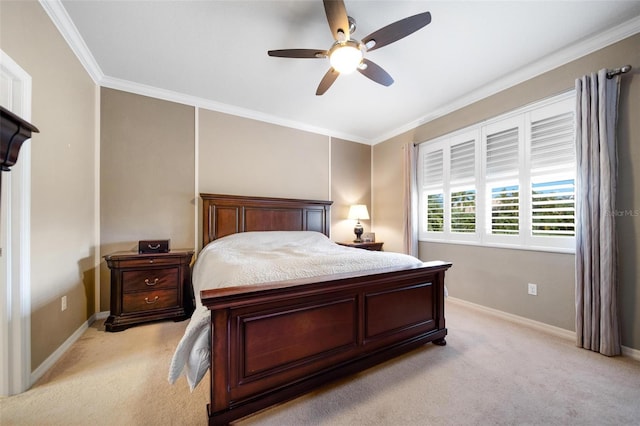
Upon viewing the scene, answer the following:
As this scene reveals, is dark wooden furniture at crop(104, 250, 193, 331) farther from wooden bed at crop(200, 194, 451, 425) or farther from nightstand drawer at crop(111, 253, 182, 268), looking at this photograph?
wooden bed at crop(200, 194, 451, 425)

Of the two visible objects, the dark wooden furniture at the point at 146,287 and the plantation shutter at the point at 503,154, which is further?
the plantation shutter at the point at 503,154

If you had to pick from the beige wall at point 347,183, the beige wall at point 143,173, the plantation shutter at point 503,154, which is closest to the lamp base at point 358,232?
the beige wall at point 347,183

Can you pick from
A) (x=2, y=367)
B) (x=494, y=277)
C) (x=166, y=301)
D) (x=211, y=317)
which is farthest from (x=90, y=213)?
(x=494, y=277)

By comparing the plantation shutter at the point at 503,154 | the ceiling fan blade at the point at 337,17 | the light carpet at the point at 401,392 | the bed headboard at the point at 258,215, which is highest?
the ceiling fan blade at the point at 337,17

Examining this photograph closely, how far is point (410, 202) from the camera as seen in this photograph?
397cm

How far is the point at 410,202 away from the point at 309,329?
290cm

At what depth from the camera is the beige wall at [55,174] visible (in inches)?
70.9

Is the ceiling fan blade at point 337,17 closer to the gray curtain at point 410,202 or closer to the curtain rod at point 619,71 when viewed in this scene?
the curtain rod at point 619,71

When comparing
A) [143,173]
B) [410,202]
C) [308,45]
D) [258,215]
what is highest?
[308,45]

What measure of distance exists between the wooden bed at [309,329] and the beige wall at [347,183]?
247 cm

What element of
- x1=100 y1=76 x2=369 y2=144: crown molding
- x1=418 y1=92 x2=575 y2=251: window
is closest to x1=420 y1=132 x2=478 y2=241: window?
x1=418 y1=92 x2=575 y2=251: window

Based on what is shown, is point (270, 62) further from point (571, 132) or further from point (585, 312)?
point (585, 312)

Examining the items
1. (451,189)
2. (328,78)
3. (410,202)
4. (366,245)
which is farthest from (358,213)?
(328,78)

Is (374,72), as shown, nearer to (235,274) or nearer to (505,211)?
(235,274)
